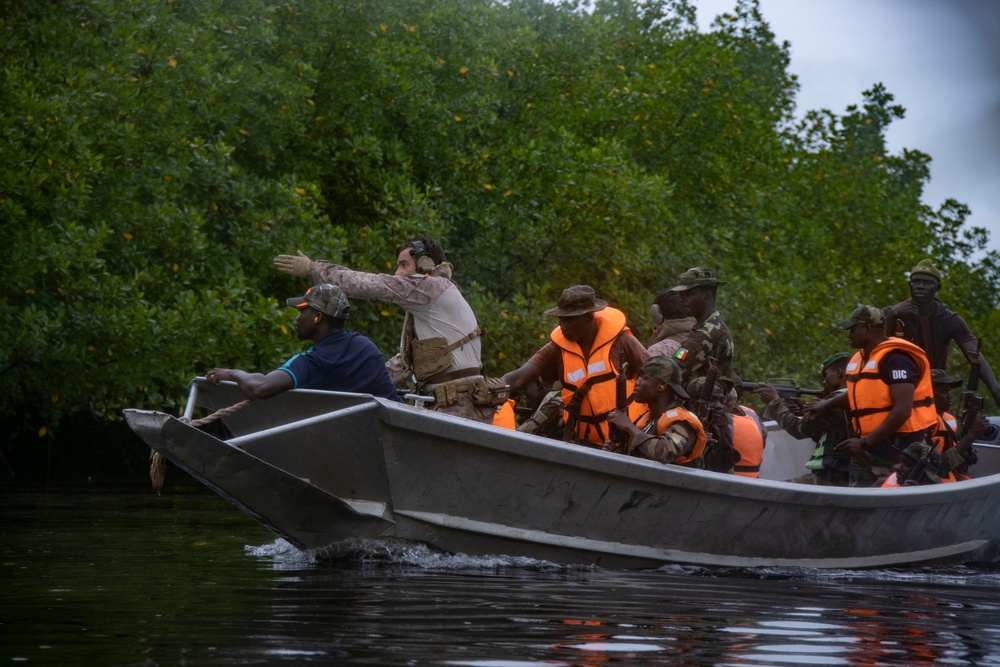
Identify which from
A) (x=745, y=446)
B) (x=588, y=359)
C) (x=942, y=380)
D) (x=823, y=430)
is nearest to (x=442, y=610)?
(x=588, y=359)

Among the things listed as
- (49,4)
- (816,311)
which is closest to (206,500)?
(49,4)

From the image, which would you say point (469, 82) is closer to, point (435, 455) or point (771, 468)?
point (771, 468)

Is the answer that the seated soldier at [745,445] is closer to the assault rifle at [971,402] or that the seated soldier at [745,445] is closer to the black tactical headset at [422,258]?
the assault rifle at [971,402]

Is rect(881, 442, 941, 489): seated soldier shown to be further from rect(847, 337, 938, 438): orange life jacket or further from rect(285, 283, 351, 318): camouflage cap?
rect(285, 283, 351, 318): camouflage cap

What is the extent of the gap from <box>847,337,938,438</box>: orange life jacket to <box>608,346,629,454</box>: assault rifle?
1.60m

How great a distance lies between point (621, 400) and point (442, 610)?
2303 mm

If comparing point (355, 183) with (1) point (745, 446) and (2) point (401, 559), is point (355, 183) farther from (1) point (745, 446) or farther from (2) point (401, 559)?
(2) point (401, 559)

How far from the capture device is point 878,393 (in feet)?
27.4

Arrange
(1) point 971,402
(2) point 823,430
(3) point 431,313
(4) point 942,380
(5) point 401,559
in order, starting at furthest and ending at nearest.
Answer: (4) point 942,380
(1) point 971,402
(2) point 823,430
(3) point 431,313
(5) point 401,559

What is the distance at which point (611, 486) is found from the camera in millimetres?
7195

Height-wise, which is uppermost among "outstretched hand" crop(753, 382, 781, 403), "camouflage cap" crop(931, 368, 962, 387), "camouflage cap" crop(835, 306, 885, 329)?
"camouflage cap" crop(835, 306, 885, 329)

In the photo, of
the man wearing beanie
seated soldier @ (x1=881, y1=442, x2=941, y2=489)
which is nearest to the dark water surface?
seated soldier @ (x1=881, y1=442, x2=941, y2=489)

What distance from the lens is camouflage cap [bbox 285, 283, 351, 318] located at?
22.7 ft

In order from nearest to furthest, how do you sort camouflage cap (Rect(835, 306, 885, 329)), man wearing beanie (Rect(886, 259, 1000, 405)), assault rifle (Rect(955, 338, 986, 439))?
1. camouflage cap (Rect(835, 306, 885, 329))
2. assault rifle (Rect(955, 338, 986, 439))
3. man wearing beanie (Rect(886, 259, 1000, 405))
